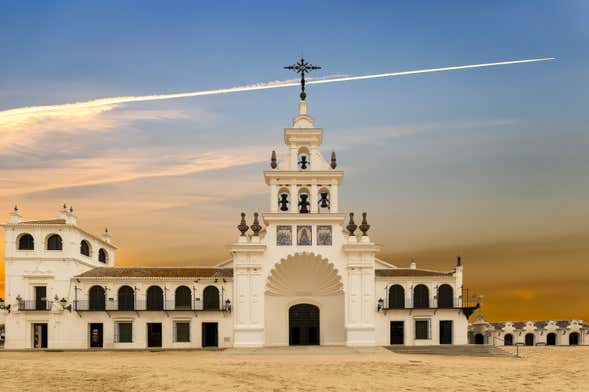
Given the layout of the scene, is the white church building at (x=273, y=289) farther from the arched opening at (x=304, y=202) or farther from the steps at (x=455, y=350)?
the steps at (x=455, y=350)

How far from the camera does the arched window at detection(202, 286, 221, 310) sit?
57.1 meters

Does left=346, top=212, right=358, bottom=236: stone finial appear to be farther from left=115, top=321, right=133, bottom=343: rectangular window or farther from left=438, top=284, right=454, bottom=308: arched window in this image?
left=115, top=321, right=133, bottom=343: rectangular window

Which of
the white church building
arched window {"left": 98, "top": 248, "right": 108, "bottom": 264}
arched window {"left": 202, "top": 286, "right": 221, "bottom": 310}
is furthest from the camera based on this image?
arched window {"left": 98, "top": 248, "right": 108, "bottom": 264}

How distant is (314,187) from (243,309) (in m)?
10.3

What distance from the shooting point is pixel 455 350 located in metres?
50.8

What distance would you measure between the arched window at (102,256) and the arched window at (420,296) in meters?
27.4

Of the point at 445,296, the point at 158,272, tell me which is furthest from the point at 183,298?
the point at 445,296

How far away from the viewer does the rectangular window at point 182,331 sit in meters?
56.5

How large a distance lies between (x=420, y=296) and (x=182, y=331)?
18.5 m

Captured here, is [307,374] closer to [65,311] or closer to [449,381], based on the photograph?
[449,381]

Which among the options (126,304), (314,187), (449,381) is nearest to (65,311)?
(126,304)

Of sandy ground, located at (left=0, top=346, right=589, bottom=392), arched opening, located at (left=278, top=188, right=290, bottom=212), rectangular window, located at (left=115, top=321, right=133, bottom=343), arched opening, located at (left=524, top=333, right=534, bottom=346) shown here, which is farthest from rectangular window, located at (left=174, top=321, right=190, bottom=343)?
arched opening, located at (left=524, top=333, right=534, bottom=346)

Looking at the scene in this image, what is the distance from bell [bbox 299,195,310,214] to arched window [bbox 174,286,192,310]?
35.5 feet

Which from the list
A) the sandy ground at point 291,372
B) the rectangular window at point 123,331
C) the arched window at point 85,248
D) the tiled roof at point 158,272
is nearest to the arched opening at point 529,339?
the sandy ground at point 291,372
